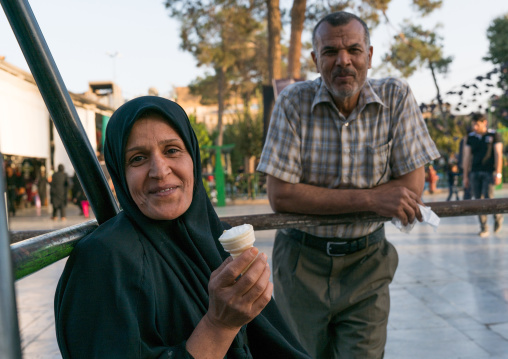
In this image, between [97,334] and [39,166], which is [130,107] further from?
[39,166]

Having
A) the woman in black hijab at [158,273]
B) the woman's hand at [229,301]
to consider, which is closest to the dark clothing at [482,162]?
the woman in black hijab at [158,273]

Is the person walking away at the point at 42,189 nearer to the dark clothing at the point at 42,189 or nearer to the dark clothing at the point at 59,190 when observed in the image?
the dark clothing at the point at 42,189

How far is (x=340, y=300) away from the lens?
7.57ft

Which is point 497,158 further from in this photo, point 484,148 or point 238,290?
point 238,290

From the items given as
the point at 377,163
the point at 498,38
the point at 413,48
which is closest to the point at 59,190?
the point at 413,48

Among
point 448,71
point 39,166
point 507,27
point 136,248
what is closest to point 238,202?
point 39,166

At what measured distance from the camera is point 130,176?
1376 mm

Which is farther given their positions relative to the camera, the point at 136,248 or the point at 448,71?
the point at 448,71

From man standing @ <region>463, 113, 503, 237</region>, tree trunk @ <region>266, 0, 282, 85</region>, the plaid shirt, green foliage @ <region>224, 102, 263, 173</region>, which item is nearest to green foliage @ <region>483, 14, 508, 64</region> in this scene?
green foliage @ <region>224, 102, 263, 173</region>

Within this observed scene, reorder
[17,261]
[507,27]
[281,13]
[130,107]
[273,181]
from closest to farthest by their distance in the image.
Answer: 1. [17,261]
2. [130,107]
3. [273,181]
4. [281,13]
5. [507,27]

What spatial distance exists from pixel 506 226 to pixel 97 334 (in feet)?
33.3

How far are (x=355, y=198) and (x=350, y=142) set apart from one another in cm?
29

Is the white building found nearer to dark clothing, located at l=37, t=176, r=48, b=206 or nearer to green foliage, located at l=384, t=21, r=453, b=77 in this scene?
green foliage, located at l=384, t=21, r=453, b=77

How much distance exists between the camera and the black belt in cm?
233
